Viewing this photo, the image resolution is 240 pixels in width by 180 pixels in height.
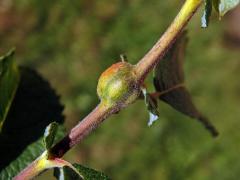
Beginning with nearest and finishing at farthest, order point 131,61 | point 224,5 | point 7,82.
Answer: point 224,5, point 7,82, point 131,61

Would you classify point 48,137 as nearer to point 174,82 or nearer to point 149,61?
point 149,61

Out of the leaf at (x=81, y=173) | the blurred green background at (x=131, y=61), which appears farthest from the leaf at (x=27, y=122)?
the blurred green background at (x=131, y=61)

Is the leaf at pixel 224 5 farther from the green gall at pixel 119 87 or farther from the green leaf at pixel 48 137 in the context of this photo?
the green leaf at pixel 48 137

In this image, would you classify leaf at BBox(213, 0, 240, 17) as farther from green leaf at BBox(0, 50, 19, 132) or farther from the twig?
green leaf at BBox(0, 50, 19, 132)

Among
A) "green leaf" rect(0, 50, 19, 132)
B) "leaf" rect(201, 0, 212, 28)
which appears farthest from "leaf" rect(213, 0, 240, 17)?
"green leaf" rect(0, 50, 19, 132)

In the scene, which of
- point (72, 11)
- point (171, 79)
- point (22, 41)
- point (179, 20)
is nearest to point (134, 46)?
point (72, 11)

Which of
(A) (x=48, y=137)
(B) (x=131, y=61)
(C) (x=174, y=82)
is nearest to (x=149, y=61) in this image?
(A) (x=48, y=137)

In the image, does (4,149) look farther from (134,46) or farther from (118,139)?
(134,46)
